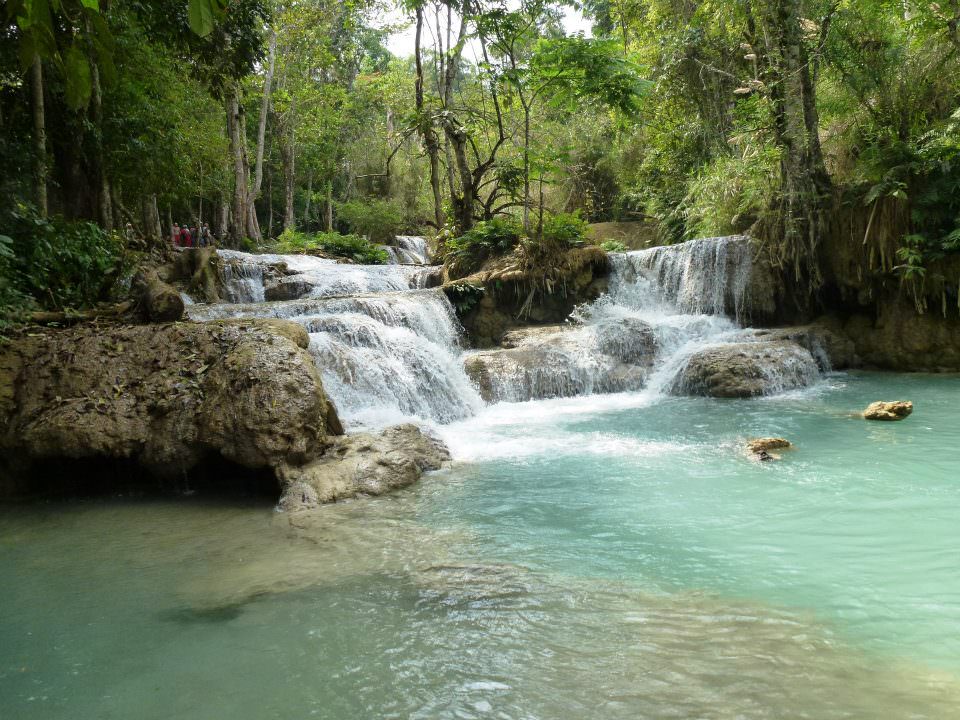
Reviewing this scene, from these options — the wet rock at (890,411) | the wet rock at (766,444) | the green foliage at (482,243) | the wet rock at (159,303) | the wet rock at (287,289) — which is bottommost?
the wet rock at (766,444)

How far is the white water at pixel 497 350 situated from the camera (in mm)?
8617

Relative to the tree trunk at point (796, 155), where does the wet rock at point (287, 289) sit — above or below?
below

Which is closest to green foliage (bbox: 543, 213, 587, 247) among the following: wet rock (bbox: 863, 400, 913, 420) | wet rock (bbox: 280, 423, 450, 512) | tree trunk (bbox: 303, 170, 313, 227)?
wet rock (bbox: 863, 400, 913, 420)

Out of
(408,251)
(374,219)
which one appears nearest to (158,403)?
(408,251)

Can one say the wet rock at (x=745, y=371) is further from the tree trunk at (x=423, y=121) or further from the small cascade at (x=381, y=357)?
the tree trunk at (x=423, y=121)

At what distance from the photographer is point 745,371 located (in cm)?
980

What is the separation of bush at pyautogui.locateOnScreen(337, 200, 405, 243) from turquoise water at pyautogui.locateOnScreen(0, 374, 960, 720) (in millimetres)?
23613

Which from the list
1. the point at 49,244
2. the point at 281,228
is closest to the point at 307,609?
the point at 49,244

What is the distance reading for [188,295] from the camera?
1205 centimetres

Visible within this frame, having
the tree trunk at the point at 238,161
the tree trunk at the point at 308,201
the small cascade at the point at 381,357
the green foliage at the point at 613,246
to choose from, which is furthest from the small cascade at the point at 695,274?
the tree trunk at the point at 308,201

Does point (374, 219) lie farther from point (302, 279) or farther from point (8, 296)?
point (8, 296)

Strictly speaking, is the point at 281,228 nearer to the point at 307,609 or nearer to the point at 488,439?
the point at 488,439

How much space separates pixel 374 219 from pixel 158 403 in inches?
925

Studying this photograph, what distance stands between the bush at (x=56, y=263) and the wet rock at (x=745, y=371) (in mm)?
8366
